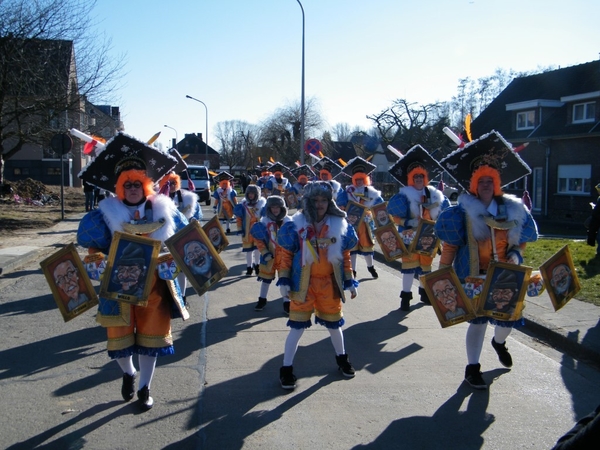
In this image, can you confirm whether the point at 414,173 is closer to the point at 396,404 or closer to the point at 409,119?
the point at 396,404

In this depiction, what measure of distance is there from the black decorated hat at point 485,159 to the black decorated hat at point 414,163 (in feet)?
9.90

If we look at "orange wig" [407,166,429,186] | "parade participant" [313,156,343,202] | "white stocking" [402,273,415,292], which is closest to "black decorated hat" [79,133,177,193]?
"white stocking" [402,273,415,292]

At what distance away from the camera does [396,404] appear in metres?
4.88

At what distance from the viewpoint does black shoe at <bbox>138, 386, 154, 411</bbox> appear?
15.5 feet

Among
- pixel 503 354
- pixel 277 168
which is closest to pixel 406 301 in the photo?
pixel 503 354

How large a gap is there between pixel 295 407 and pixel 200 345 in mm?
2107

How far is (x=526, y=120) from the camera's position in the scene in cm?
3128

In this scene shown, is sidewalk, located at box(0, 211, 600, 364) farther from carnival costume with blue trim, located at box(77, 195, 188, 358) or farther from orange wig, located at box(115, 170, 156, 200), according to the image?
orange wig, located at box(115, 170, 156, 200)

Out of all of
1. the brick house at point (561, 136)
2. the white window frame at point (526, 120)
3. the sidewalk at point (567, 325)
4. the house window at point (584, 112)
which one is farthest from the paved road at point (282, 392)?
the white window frame at point (526, 120)

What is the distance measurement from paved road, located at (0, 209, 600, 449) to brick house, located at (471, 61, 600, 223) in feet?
72.3

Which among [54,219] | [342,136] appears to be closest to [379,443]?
[54,219]

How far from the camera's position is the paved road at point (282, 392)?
14.0 feet

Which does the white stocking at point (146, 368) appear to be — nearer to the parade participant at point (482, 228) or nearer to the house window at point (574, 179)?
the parade participant at point (482, 228)

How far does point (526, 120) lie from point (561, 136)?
4.27 meters
